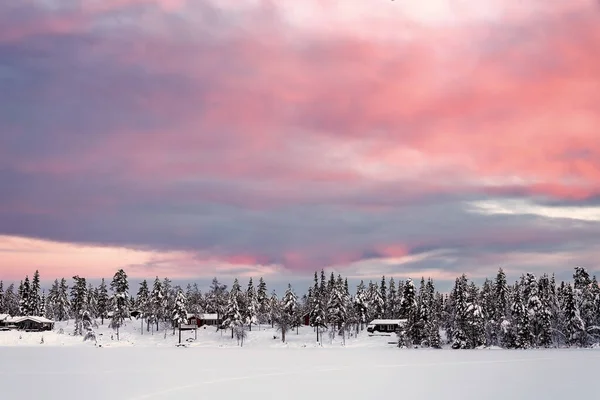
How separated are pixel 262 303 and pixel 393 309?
1578 inches

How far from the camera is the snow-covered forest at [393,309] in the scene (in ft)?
321

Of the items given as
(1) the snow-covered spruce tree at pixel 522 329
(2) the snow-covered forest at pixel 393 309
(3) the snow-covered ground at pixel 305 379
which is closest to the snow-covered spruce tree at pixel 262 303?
(2) the snow-covered forest at pixel 393 309

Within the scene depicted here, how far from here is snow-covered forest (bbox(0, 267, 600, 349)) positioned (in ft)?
321

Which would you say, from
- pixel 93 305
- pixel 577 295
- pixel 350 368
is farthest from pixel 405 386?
pixel 93 305

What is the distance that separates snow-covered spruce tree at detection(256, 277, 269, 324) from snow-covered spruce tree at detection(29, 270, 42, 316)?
2401 inches

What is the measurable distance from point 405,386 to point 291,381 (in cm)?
689

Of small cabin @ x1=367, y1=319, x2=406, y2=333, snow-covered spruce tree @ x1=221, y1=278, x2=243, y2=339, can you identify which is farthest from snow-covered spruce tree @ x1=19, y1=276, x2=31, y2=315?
small cabin @ x1=367, y1=319, x2=406, y2=333

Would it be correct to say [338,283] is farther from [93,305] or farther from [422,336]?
[93,305]

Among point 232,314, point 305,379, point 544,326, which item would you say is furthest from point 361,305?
point 305,379

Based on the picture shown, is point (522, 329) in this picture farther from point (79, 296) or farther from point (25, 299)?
point (25, 299)

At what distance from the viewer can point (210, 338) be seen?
13812cm

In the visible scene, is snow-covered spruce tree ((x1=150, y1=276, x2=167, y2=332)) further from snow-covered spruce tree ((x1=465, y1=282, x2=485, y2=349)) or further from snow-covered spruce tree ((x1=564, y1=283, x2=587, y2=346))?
snow-covered spruce tree ((x1=564, y1=283, x2=587, y2=346))

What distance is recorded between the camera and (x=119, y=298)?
146125mm

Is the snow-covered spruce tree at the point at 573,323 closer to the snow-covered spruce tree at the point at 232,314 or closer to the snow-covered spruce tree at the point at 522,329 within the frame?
the snow-covered spruce tree at the point at 522,329
